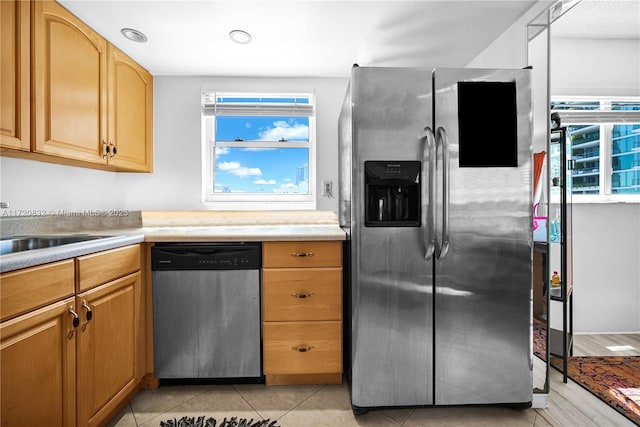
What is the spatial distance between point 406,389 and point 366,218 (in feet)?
2.89

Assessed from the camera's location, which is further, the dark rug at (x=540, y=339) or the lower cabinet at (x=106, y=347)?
the dark rug at (x=540, y=339)

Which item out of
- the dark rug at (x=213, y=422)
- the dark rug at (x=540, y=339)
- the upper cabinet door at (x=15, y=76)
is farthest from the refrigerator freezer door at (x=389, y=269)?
the upper cabinet door at (x=15, y=76)

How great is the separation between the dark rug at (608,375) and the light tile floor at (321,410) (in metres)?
0.07

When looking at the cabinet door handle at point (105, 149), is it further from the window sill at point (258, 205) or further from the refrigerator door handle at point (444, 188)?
the refrigerator door handle at point (444, 188)

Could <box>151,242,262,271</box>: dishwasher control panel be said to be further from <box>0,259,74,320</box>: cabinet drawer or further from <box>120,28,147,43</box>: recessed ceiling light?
<box>120,28,147,43</box>: recessed ceiling light

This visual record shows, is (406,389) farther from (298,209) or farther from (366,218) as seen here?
(298,209)

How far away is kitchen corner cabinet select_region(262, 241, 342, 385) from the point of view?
6.13 ft

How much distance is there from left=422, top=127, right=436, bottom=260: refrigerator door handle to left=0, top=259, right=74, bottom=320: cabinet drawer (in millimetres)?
1529

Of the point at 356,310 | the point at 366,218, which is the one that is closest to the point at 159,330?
the point at 356,310

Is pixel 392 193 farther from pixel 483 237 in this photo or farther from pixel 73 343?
pixel 73 343

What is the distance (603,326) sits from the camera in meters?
2.68

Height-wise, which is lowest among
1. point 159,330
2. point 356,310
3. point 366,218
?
point 159,330

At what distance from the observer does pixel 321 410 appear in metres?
1.72

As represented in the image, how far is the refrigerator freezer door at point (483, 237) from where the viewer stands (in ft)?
5.30
